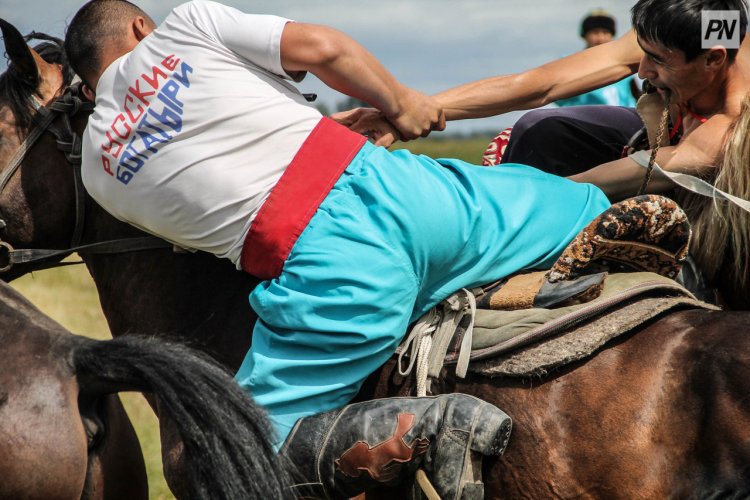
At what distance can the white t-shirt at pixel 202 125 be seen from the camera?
2521 millimetres

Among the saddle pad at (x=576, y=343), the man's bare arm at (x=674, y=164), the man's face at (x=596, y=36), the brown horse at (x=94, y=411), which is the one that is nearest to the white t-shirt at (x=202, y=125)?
the brown horse at (x=94, y=411)

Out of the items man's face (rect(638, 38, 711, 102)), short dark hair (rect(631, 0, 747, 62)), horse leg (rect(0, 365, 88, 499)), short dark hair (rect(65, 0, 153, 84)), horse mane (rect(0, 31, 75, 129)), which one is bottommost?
horse leg (rect(0, 365, 88, 499))

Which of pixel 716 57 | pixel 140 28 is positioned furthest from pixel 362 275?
pixel 716 57

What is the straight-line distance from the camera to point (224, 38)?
259 cm

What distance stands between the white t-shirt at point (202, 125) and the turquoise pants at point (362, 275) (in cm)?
21

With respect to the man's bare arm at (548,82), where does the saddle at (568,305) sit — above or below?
below

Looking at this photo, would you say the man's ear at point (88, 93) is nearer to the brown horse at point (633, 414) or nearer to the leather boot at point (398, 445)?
the brown horse at point (633, 414)

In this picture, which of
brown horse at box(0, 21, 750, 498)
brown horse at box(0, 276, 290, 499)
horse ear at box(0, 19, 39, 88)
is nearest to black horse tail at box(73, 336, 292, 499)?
brown horse at box(0, 276, 290, 499)

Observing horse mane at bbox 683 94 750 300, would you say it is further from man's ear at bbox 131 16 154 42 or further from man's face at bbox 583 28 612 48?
man's face at bbox 583 28 612 48

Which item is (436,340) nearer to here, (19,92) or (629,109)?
(629,109)

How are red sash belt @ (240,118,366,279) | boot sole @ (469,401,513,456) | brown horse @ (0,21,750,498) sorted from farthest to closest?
red sash belt @ (240,118,366,279)
boot sole @ (469,401,513,456)
brown horse @ (0,21,750,498)

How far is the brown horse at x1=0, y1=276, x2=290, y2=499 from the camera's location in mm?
2203

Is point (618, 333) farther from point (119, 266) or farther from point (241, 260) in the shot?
point (119, 266)

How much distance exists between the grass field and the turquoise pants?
2.86m
